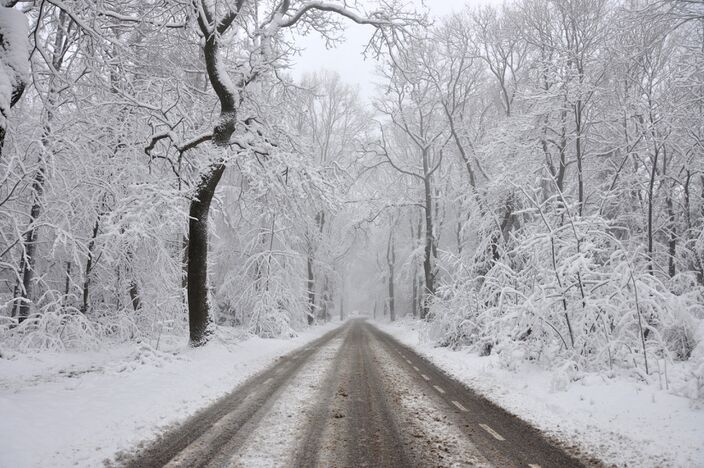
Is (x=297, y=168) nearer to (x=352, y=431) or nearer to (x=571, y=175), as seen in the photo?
(x=352, y=431)

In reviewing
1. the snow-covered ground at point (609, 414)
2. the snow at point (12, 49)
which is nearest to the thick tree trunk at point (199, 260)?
the snow at point (12, 49)

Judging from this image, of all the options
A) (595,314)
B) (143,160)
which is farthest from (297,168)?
(595,314)

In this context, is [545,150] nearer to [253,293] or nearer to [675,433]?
[675,433]

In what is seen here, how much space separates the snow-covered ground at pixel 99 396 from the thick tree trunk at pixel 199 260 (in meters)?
0.65

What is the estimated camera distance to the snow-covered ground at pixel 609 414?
4.66 meters

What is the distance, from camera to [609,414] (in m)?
5.93

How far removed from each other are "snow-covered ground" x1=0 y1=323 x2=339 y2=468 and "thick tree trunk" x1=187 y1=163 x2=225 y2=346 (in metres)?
0.65

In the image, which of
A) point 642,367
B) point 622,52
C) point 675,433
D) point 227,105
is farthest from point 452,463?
point 622,52

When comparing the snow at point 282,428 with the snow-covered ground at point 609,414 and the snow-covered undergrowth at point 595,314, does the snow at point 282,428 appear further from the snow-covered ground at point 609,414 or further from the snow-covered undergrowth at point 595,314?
the snow-covered undergrowth at point 595,314

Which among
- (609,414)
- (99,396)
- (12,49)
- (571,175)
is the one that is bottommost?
(609,414)

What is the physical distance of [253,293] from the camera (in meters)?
21.0

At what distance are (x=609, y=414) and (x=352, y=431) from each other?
3.74 meters

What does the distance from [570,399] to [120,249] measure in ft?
39.1

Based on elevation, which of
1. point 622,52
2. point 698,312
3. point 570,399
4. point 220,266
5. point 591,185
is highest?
point 622,52
